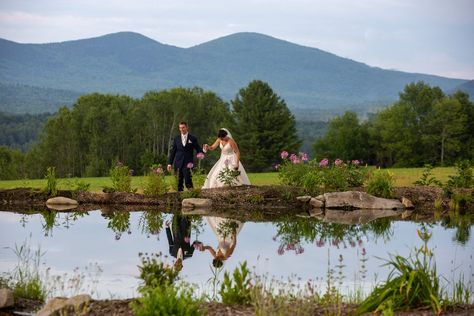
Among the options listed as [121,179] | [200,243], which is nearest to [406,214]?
[200,243]

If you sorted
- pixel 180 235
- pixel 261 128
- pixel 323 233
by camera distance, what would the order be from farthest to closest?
pixel 261 128 < pixel 323 233 < pixel 180 235

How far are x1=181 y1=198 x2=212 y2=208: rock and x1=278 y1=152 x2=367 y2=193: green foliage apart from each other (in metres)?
2.37

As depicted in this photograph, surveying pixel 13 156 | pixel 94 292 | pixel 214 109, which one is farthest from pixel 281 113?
pixel 94 292

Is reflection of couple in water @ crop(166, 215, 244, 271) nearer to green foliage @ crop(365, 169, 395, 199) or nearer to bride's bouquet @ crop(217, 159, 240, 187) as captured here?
bride's bouquet @ crop(217, 159, 240, 187)

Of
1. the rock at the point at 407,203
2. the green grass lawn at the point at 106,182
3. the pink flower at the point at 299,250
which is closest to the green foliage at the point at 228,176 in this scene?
the green grass lawn at the point at 106,182

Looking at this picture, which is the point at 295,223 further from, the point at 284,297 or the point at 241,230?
the point at 284,297

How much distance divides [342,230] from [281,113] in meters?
52.3

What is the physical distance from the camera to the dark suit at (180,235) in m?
12.4

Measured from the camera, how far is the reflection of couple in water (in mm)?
11922

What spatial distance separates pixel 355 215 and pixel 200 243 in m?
5.78

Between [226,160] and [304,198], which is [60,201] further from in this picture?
[304,198]

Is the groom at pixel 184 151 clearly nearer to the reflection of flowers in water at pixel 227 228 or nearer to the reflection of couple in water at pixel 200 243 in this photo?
the reflection of couple in water at pixel 200 243

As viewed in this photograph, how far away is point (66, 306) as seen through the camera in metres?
7.20

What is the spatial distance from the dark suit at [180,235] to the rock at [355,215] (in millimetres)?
3033
